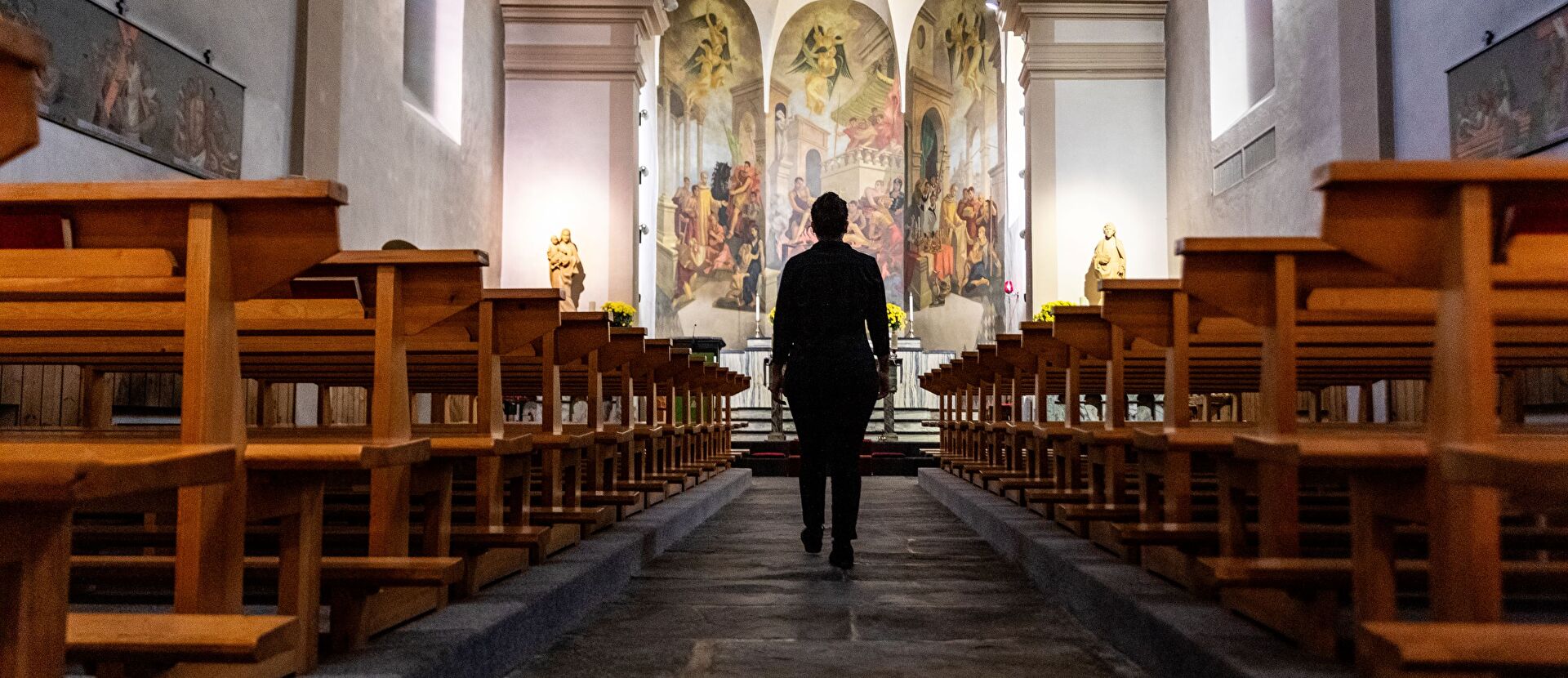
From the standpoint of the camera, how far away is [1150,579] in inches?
128

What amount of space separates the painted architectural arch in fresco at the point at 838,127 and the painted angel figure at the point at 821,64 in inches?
0.5

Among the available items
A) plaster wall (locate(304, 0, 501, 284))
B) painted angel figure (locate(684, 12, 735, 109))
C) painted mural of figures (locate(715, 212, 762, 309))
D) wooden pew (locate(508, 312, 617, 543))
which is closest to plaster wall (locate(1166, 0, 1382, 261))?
wooden pew (locate(508, 312, 617, 543))

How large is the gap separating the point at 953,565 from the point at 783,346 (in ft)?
3.46

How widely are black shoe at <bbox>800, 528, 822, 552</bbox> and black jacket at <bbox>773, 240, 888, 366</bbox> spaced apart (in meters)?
0.72

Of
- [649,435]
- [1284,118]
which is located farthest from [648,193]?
[649,435]

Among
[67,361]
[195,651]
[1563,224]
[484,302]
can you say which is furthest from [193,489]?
[1563,224]

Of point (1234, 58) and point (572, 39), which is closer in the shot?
point (1234, 58)

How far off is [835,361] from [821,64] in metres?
15.4

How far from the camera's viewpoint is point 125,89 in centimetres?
614

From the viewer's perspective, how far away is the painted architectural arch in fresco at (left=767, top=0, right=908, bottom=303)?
61.4ft

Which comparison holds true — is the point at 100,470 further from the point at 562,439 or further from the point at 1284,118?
the point at 1284,118

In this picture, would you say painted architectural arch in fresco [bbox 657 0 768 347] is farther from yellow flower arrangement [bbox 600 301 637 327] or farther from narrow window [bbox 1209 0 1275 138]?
narrow window [bbox 1209 0 1275 138]

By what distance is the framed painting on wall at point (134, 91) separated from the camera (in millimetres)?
5492

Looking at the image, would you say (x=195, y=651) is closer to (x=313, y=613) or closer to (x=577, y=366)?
(x=313, y=613)
